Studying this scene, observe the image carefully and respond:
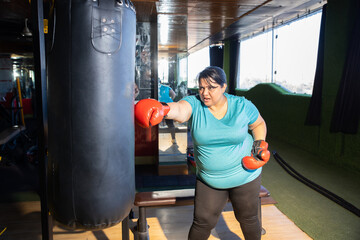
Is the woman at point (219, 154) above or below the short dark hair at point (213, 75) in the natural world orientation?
below

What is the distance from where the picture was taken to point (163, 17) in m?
3.86

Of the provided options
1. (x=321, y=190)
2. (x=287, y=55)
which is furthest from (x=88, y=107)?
(x=287, y=55)

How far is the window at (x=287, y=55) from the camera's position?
5.24 m

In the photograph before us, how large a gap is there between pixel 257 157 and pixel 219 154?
23 centimetres

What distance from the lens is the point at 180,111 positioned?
147 cm

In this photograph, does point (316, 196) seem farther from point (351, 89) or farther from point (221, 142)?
point (221, 142)

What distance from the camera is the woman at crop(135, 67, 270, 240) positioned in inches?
58.8

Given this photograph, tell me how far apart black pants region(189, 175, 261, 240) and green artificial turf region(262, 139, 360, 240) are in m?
0.96

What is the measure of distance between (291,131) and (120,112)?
4.84m

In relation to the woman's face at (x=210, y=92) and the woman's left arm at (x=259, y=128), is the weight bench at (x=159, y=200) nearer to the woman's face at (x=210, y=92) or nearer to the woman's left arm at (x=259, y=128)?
the woman's left arm at (x=259, y=128)

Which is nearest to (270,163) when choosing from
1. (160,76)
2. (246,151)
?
(160,76)

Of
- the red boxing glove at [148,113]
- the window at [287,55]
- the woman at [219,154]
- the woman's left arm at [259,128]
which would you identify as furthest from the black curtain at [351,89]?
the red boxing glove at [148,113]

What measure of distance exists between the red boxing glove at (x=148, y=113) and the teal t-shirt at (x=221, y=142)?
26 cm

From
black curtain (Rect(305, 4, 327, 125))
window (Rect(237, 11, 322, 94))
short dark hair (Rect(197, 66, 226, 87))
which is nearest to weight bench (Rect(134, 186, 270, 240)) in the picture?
short dark hair (Rect(197, 66, 226, 87))
